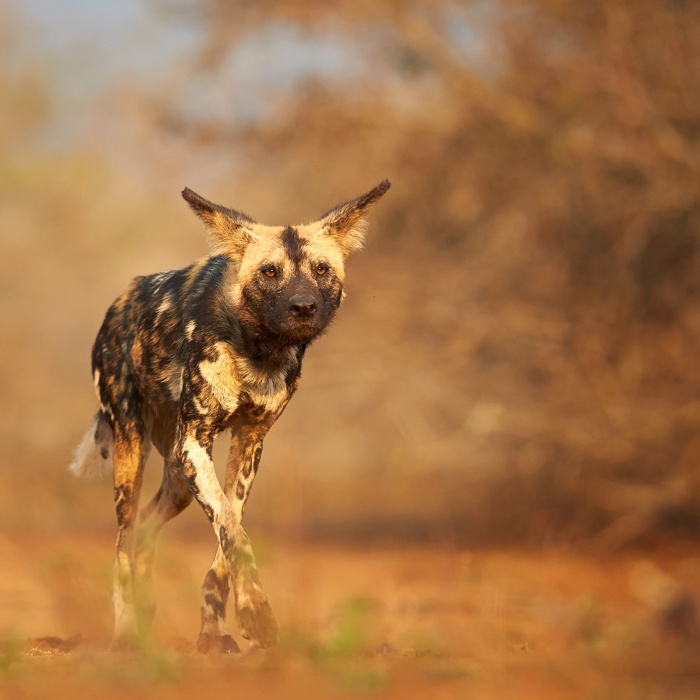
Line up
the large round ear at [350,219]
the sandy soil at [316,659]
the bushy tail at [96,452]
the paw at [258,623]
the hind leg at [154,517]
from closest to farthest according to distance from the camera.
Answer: the sandy soil at [316,659], the paw at [258,623], the large round ear at [350,219], the hind leg at [154,517], the bushy tail at [96,452]

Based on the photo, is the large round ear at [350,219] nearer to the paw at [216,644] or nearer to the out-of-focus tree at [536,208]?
the paw at [216,644]

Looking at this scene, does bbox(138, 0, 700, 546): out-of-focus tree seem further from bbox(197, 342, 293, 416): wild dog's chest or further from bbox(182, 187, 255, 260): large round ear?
bbox(197, 342, 293, 416): wild dog's chest

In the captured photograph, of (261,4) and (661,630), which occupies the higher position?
(261,4)

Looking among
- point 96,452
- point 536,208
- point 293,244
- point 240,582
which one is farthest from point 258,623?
point 536,208

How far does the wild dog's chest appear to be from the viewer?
4.77m

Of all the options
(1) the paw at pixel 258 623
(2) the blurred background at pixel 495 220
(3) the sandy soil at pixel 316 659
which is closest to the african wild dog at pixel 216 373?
(1) the paw at pixel 258 623

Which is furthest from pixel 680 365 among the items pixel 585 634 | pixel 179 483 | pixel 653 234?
pixel 179 483

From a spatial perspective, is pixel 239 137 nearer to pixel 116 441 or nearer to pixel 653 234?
pixel 653 234

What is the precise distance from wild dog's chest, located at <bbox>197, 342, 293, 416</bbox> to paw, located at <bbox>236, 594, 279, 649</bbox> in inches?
30.8

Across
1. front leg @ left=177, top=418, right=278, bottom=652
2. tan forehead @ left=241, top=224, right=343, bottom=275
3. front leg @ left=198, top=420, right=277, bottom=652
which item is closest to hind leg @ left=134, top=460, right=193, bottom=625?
front leg @ left=198, top=420, right=277, bottom=652

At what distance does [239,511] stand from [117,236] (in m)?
20.4

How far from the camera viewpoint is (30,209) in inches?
894

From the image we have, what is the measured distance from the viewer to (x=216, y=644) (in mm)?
4648

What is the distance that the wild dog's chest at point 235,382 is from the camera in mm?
4766
